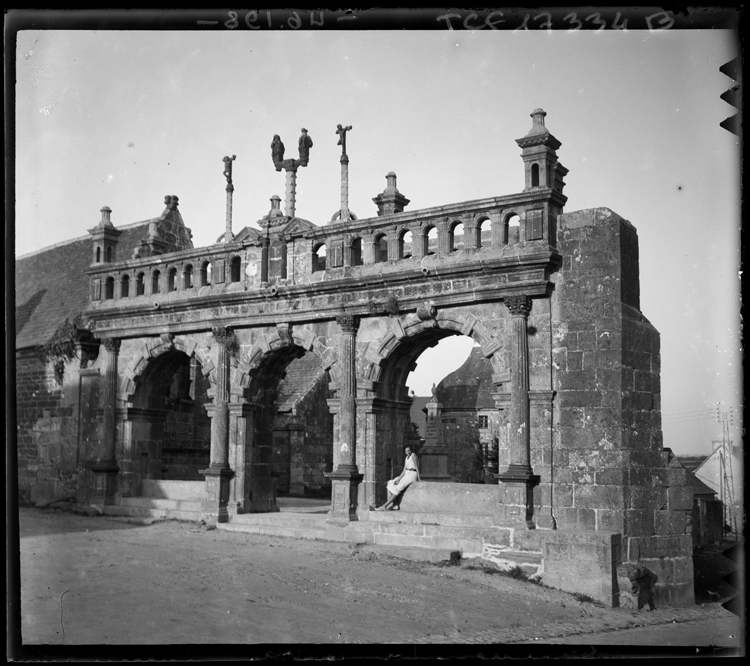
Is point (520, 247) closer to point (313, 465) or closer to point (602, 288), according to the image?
point (602, 288)

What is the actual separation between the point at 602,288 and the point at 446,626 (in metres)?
5.78

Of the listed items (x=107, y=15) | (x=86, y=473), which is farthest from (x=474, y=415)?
(x=107, y=15)

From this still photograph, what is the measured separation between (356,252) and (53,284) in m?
12.0

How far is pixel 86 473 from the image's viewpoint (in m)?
20.2

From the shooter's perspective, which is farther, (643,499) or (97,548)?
(97,548)

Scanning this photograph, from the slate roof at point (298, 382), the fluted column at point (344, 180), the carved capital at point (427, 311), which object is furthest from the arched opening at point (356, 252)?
the slate roof at point (298, 382)

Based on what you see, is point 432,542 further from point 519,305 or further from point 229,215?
point 229,215

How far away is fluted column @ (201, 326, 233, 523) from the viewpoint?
1795 cm

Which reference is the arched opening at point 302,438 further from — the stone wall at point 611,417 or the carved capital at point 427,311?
the stone wall at point 611,417

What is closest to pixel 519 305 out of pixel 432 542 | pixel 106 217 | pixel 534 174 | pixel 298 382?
pixel 534 174

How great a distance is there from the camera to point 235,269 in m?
18.7

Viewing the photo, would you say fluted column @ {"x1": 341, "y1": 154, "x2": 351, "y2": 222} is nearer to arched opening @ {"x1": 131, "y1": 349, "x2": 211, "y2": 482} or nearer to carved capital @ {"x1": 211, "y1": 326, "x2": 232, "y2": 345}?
carved capital @ {"x1": 211, "y1": 326, "x2": 232, "y2": 345}

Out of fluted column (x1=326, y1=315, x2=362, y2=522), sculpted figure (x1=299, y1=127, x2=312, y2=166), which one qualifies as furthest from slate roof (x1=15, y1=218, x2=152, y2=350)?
fluted column (x1=326, y1=315, x2=362, y2=522)

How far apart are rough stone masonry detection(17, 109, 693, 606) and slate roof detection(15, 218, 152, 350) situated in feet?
5.44
